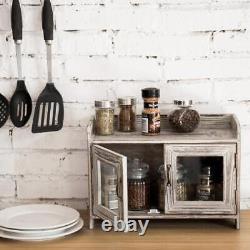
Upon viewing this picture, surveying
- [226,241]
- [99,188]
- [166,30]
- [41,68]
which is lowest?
[226,241]

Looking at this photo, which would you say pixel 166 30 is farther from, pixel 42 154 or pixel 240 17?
pixel 42 154

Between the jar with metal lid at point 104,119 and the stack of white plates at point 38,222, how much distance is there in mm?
255

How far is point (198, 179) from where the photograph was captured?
1578 millimetres

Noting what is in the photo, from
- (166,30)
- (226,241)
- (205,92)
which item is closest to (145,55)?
(166,30)

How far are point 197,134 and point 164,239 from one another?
32 cm

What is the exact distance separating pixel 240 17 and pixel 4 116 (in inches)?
31.1

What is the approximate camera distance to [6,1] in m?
1.70

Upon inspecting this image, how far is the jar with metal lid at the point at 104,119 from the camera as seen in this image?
1604mm

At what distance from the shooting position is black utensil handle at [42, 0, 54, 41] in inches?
65.4

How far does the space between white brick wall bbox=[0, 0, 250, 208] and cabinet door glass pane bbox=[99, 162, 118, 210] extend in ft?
0.76

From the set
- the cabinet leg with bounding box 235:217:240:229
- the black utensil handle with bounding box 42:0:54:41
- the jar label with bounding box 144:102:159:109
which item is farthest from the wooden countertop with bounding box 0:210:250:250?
the black utensil handle with bounding box 42:0:54:41

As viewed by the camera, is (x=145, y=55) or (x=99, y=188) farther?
(x=145, y=55)

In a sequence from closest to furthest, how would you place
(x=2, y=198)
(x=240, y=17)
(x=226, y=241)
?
(x=226, y=241) < (x=240, y=17) < (x=2, y=198)

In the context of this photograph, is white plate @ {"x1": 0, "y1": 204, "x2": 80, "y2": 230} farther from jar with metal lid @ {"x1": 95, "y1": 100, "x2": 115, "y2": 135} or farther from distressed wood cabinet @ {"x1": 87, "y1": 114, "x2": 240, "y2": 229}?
jar with metal lid @ {"x1": 95, "y1": 100, "x2": 115, "y2": 135}
